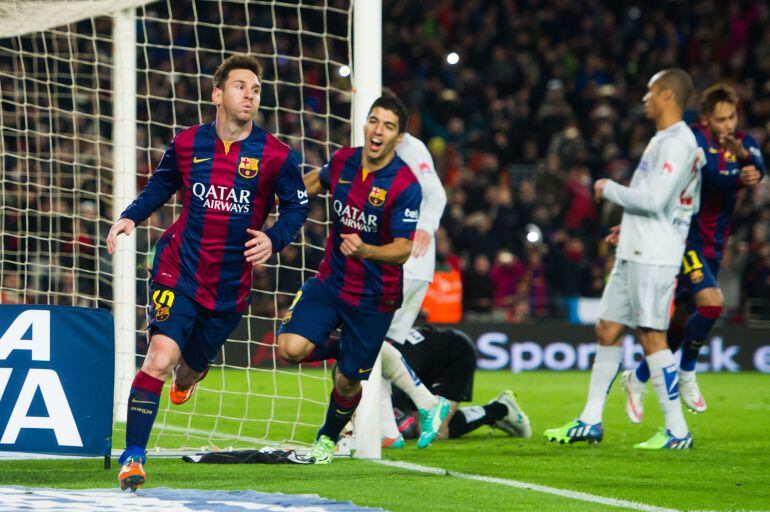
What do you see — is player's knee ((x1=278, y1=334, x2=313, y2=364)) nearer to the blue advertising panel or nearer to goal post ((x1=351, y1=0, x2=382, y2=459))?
goal post ((x1=351, y1=0, x2=382, y2=459))

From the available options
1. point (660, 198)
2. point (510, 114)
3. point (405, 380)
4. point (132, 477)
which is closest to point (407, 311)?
point (405, 380)

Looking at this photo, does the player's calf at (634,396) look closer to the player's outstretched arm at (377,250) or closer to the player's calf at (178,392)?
the player's outstretched arm at (377,250)

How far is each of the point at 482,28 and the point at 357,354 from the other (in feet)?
52.7

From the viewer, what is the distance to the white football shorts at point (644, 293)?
7828 millimetres

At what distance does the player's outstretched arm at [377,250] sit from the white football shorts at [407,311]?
126 centimetres

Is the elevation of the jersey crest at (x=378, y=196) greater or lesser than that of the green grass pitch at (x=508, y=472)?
greater

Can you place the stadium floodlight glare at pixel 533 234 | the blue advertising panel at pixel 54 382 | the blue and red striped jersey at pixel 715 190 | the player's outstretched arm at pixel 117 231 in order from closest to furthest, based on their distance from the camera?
1. the player's outstretched arm at pixel 117 231
2. the blue advertising panel at pixel 54 382
3. the blue and red striped jersey at pixel 715 190
4. the stadium floodlight glare at pixel 533 234

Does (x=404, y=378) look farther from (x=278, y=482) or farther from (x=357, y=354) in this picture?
(x=278, y=482)

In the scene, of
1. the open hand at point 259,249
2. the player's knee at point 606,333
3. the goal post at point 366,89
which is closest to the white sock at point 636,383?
the player's knee at point 606,333

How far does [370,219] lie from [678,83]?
2.46m

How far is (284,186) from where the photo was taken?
6.11 metres

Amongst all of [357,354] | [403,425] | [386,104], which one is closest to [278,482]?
[357,354]

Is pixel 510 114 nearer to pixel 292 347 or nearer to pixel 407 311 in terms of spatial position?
pixel 407 311

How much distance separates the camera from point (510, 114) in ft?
66.9
